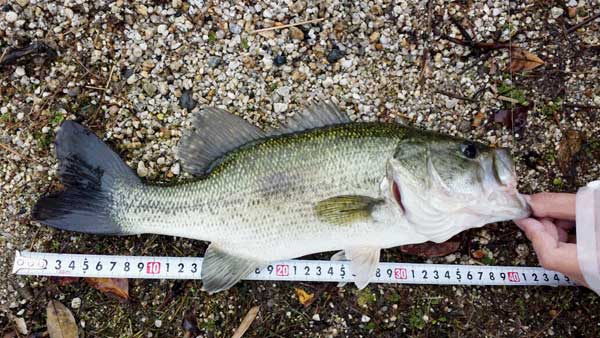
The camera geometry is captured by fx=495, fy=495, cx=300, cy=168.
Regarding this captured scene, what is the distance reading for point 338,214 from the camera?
297 cm

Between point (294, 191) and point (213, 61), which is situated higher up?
point (213, 61)

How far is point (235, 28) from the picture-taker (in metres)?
3.78

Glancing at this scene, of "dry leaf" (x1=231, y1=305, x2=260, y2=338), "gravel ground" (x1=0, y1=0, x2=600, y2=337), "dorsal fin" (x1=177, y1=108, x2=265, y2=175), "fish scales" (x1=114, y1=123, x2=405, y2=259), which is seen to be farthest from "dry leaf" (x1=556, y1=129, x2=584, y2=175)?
"dry leaf" (x1=231, y1=305, x2=260, y2=338)

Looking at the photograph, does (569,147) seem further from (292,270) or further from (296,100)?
(292,270)

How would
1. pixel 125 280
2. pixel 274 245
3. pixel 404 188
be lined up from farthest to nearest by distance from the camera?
pixel 125 280, pixel 274 245, pixel 404 188

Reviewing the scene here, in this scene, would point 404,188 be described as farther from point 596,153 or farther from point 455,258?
point 596,153

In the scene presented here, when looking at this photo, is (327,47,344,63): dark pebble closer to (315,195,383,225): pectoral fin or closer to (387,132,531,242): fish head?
(387,132,531,242): fish head

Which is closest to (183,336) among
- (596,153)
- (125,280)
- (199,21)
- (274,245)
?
(125,280)

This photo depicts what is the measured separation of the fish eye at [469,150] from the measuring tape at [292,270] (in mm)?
1039

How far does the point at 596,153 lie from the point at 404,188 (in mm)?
1796

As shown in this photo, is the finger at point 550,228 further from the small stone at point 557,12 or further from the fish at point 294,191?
the small stone at point 557,12

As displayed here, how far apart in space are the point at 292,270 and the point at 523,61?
7.72ft

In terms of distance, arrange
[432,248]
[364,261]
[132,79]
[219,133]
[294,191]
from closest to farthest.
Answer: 1. [294,191]
2. [364,261]
3. [219,133]
4. [432,248]
5. [132,79]

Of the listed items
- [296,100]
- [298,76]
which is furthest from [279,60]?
[296,100]
